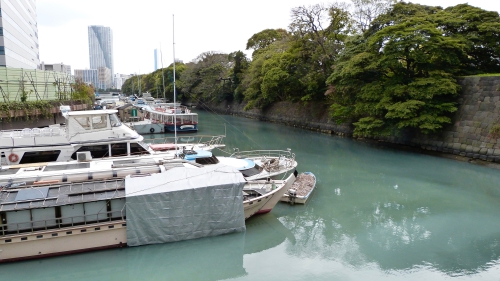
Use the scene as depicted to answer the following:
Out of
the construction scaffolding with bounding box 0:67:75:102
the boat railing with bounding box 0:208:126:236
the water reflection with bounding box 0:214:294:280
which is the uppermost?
the construction scaffolding with bounding box 0:67:75:102

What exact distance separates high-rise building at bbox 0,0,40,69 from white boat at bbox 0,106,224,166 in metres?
30.0

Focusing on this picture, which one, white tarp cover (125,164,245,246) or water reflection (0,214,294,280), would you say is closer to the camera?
water reflection (0,214,294,280)

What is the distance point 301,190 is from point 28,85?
2369cm

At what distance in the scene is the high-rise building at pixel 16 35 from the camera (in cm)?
3694

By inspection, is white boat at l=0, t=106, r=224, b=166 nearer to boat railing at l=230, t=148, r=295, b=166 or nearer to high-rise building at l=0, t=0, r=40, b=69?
boat railing at l=230, t=148, r=295, b=166

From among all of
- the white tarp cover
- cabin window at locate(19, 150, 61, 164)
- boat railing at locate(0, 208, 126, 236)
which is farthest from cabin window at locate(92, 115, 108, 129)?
boat railing at locate(0, 208, 126, 236)

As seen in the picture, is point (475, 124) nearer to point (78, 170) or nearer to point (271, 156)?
point (271, 156)

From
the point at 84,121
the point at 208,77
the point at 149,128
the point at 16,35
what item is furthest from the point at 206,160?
the point at 208,77

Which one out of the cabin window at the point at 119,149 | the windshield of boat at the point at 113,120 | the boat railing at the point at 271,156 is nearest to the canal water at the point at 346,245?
the boat railing at the point at 271,156

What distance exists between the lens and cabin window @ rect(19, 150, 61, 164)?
43.6ft

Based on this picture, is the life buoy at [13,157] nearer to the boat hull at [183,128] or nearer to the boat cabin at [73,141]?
the boat cabin at [73,141]

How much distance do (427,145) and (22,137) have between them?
24.3 meters

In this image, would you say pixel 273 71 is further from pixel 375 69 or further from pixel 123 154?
pixel 123 154

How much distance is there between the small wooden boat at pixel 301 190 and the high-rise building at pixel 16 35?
3700 centimetres
